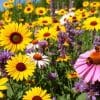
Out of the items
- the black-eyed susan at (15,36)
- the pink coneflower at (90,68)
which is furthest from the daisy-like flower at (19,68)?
the pink coneflower at (90,68)

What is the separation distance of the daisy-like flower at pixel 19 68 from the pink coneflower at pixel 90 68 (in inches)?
47.1

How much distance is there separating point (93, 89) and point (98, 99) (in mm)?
44

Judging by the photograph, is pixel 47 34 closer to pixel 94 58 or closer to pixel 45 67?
pixel 45 67

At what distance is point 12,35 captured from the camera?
11.4ft

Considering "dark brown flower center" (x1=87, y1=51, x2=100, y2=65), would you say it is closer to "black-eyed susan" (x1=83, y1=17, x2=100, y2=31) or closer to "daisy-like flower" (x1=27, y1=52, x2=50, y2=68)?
"daisy-like flower" (x1=27, y1=52, x2=50, y2=68)

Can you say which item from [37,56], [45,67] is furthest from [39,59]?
[45,67]

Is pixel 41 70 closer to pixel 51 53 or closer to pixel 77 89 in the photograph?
pixel 51 53

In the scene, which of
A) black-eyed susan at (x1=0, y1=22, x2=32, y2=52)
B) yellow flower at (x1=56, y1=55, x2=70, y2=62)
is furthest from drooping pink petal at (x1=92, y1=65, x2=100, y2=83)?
yellow flower at (x1=56, y1=55, x2=70, y2=62)

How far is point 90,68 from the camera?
1858 mm

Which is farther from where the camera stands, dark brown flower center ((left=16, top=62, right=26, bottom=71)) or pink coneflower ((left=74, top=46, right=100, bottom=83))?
dark brown flower center ((left=16, top=62, right=26, bottom=71))

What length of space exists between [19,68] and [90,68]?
4.35ft

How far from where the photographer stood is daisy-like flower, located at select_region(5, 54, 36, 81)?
3066 mm

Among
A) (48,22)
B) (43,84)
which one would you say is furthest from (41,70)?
(48,22)

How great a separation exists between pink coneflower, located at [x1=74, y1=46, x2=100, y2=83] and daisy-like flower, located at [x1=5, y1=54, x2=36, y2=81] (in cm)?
120
